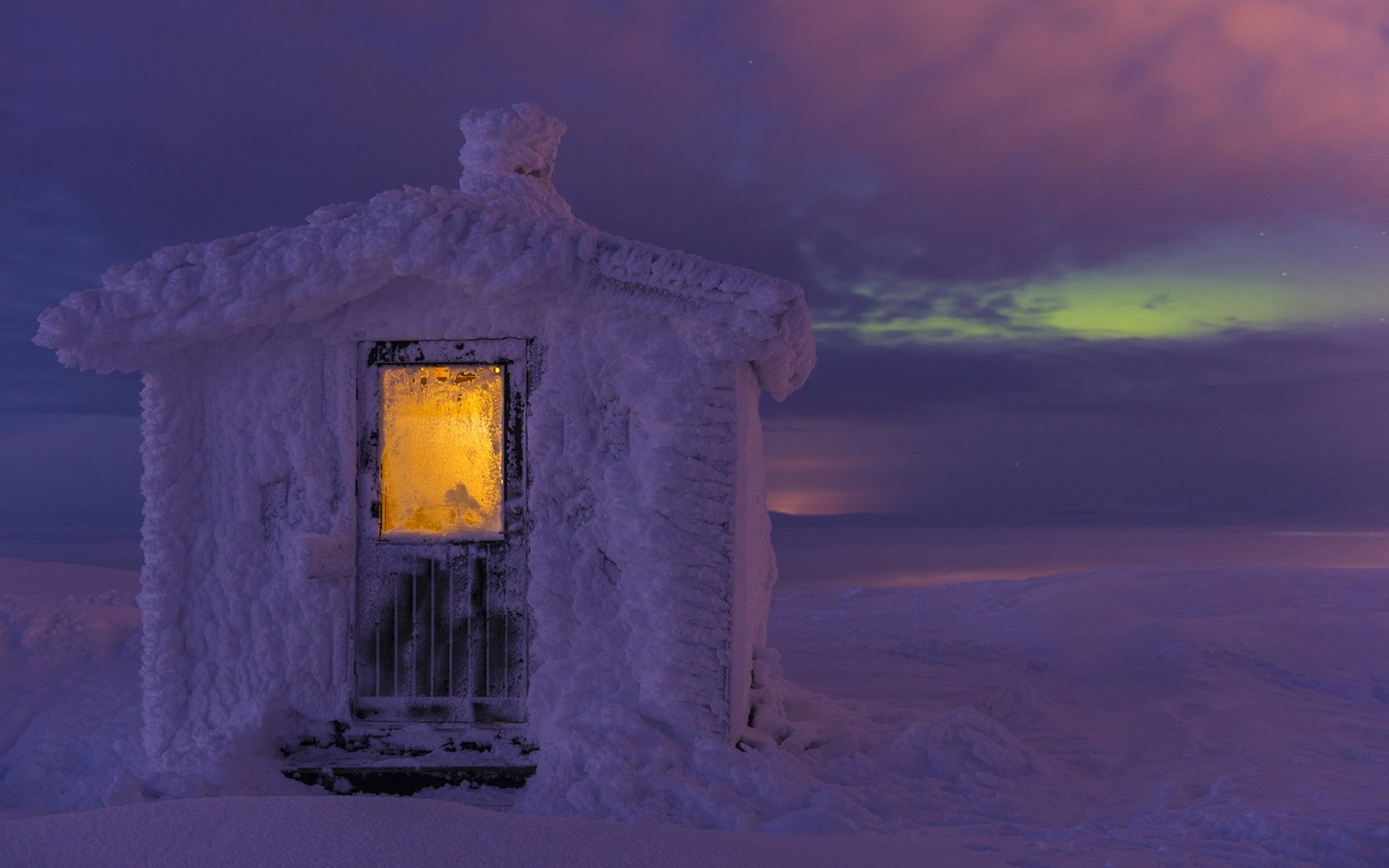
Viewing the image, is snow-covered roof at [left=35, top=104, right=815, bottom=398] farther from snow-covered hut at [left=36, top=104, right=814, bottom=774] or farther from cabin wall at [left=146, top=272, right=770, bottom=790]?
cabin wall at [left=146, top=272, right=770, bottom=790]

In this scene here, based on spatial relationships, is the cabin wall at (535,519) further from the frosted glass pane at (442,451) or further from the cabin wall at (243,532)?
the frosted glass pane at (442,451)

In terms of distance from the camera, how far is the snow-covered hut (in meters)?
6.61

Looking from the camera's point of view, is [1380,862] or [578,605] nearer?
[1380,862]

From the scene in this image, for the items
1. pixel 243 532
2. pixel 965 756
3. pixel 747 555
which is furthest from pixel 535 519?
pixel 965 756

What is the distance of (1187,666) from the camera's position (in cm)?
1091

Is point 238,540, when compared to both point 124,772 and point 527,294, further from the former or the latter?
point 527,294

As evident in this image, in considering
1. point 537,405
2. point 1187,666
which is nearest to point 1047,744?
point 1187,666

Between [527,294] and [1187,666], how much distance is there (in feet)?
26.3

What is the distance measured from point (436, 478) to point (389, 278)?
4.36 feet

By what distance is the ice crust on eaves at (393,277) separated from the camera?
21.4 feet

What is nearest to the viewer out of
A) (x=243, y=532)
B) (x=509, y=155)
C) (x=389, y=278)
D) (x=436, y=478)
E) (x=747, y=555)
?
(x=389, y=278)

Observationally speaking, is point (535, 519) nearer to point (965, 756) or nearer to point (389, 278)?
point (389, 278)

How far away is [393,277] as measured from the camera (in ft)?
22.4

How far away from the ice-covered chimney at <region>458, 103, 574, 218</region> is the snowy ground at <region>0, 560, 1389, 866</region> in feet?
14.0
